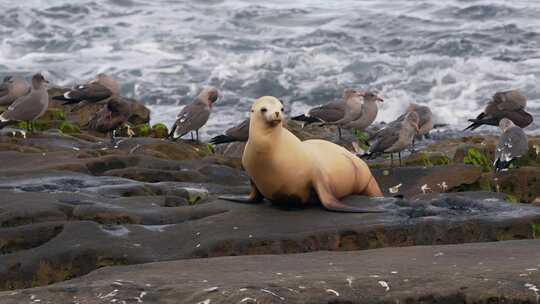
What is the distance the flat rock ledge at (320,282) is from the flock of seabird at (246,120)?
22.6ft

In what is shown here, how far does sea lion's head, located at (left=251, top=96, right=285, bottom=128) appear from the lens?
7.38 metres

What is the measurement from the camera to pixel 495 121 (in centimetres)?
1487

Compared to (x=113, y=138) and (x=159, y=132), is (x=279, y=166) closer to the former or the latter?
(x=113, y=138)

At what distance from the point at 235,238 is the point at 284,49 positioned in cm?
2079

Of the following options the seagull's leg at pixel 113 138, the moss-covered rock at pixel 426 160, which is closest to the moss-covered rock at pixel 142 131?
the seagull's leg at pixel 113 138

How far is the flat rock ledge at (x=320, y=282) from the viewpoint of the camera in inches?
196

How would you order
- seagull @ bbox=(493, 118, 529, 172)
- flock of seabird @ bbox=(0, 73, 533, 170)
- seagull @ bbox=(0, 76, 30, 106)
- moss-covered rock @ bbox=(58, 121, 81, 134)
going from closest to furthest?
1. seagull @ bbox=(493, 118, 529, 172)
2. flock of seabird @ bbox=(0, 73, 533, 170)
3. moss-covered rock @ bbox=(58, 121, 81, 134)
4. seagull @ bbox=(0, 76, 30, 106)

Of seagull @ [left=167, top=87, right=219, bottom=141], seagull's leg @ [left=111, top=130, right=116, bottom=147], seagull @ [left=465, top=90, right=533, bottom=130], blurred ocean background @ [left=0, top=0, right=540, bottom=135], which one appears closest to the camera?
seagull's leg @ [left=111, top=130, right=116, bottom=147]

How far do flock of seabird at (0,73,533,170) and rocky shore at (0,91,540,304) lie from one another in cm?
293

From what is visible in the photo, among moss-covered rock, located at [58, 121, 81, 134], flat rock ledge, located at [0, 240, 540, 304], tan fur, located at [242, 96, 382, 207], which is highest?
tan fur, located at [242, 96, 382, 207]

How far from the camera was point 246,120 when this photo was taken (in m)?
14.2

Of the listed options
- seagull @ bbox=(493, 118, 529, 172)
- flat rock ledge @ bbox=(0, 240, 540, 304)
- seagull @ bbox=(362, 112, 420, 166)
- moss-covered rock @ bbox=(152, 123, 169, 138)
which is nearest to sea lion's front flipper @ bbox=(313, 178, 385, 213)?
flat rock ledge @ bbox=(0, 240, 540, 304)

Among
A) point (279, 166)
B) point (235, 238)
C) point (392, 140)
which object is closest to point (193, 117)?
point (392, 140)

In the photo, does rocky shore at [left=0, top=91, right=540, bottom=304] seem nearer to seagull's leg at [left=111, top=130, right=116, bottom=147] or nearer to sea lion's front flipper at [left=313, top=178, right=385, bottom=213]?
sea lion's front flipper at [left=313, top=178, right=385, bottom=213]
